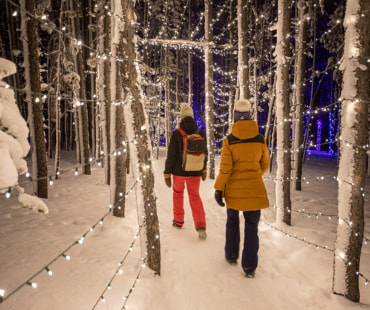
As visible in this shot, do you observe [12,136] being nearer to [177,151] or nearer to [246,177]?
[177,151]

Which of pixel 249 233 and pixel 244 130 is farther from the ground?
pixel 244 130

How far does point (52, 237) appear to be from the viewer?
14.8ft

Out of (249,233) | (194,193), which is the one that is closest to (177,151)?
(194,193)

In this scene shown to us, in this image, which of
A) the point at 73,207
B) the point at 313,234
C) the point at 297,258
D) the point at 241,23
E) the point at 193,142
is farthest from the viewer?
the point at 241,23

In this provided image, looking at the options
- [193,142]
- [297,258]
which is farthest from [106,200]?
[297,258]

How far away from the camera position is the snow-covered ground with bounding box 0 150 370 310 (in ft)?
9.71

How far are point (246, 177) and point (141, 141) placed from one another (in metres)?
1.64

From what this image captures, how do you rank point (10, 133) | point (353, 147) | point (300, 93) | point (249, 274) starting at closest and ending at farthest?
point (10, 133) < point (353, 147) < point (249, 274) < point (300, 93)

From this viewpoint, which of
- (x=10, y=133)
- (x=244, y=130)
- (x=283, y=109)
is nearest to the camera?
(x=10, y=133)

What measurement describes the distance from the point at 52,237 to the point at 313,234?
559 centimetres

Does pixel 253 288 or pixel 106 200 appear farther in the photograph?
pixel 106 200

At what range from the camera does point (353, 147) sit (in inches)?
120

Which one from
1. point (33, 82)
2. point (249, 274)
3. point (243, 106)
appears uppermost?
point (33, 82)

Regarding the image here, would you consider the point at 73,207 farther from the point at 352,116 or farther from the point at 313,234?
the point at 352,116
